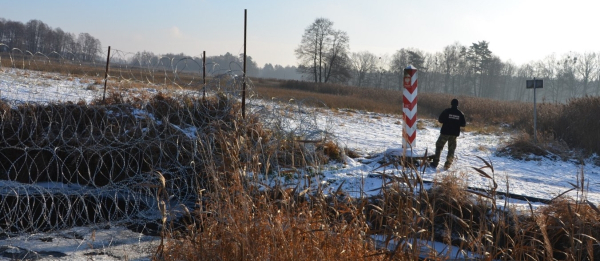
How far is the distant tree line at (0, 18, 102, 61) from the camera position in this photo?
8.71m

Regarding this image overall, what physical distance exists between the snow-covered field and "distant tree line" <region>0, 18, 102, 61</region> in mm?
740

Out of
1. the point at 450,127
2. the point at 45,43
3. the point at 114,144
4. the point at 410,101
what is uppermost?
the point at 45,43

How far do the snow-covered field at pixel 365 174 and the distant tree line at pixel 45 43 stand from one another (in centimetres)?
74

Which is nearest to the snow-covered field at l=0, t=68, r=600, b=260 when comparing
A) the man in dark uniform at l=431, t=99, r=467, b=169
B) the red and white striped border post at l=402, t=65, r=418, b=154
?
the man in dark uniform at l=431, t=99, r=467, b=169

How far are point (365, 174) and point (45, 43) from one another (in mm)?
9893

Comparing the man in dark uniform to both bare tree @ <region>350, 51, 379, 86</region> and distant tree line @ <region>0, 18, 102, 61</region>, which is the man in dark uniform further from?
bare tree @ <region>350, 51, 379, 86</region>

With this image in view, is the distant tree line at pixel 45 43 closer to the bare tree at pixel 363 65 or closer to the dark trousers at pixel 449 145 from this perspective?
the dark trousers at pixel 449 145

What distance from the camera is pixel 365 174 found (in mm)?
8414

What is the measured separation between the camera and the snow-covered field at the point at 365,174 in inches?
206

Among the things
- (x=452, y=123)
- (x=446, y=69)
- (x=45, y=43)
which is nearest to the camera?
(x=452, y=123)

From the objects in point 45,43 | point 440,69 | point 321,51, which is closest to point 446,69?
point 440,69

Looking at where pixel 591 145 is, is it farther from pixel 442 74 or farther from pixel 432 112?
pixel 442 74

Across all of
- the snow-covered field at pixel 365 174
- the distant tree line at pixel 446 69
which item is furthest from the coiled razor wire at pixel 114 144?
the distant tree line at pixel 446 69

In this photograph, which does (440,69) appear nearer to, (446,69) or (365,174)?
(446,69)
